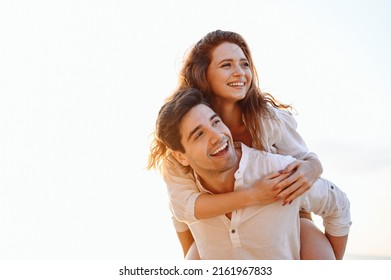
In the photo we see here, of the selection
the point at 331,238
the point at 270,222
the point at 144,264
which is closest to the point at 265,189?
the point at 270,222

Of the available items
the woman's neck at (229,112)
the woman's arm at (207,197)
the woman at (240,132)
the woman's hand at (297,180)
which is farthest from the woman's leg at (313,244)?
the woman's neck at (229,112)

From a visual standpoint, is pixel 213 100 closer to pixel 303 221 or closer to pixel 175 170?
pixel 175 170

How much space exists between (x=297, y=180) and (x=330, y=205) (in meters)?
0.38

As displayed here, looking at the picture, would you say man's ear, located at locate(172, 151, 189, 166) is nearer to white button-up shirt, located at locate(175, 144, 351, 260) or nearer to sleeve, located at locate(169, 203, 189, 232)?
white button-up shirt, located at locate(175, 144, 351, 260)

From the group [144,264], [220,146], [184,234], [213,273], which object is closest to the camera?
[220,146]

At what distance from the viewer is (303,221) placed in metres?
3.95

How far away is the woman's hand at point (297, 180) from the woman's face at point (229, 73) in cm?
63

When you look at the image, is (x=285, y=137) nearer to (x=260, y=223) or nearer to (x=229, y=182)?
(x=229, y=182)

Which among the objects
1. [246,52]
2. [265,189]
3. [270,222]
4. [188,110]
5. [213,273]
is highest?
[246,52]

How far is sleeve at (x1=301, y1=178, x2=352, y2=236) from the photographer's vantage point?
12.2 ft

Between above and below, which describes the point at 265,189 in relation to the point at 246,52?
below

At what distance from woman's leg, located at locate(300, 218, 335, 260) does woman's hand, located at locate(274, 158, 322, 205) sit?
0.43 metres

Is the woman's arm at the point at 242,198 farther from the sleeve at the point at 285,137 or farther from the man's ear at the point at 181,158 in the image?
the sleeve at the point at 285,137

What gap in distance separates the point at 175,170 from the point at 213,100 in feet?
2.07
